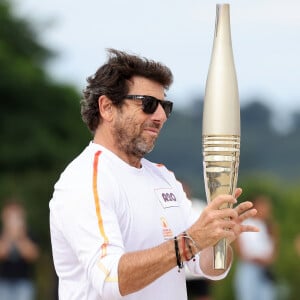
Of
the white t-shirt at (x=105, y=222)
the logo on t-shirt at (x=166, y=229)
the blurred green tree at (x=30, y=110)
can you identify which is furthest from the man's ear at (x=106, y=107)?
the blurred green tree at (x=30, y=110)

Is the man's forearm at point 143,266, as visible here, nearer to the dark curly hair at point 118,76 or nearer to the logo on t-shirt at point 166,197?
the logo on t-shirt at point 166,197

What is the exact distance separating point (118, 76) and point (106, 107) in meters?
0.14

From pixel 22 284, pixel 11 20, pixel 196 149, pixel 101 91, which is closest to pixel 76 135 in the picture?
pixel 11 20

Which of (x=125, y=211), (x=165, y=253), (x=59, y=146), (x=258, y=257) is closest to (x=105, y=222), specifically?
(x=125, y=211)

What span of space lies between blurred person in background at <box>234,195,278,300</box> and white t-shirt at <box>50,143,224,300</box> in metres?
7.92

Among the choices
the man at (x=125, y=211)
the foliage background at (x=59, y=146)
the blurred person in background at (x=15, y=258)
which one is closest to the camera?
the man at (x=125, y=211)

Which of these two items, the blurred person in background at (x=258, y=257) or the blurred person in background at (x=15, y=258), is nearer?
the blurred person in background at (x=258, y=257)

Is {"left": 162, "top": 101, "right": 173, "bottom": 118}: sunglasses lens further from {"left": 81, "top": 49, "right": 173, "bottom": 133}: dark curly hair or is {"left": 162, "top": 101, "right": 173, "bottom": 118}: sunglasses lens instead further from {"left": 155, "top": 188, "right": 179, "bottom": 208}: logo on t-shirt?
{"left": 155, "top": 188, "right": 179, "bottom": 208}: logo on t-shirt

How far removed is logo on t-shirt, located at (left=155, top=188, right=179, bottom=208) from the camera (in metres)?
5.08

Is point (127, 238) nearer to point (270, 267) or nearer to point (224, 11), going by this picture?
point (224, 11)

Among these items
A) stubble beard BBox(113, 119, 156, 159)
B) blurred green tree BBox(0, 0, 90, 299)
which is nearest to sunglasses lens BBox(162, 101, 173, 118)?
stubble beard BBox(113, 119, 156, 159)

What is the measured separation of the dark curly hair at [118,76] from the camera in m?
5.03

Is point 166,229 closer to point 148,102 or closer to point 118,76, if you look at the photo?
point 148,102

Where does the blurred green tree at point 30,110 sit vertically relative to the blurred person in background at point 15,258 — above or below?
above
